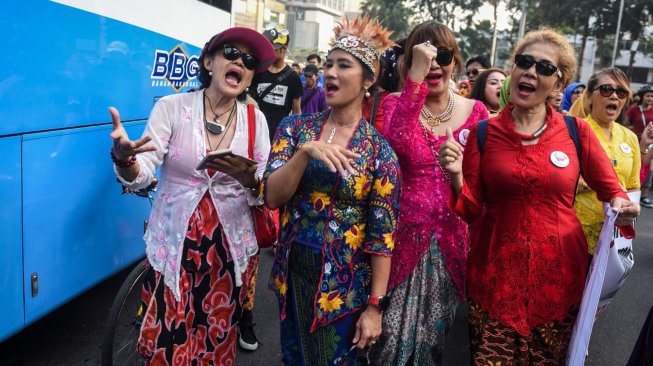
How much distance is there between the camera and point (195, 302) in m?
2.57

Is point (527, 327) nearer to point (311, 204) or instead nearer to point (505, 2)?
point (311, 204)

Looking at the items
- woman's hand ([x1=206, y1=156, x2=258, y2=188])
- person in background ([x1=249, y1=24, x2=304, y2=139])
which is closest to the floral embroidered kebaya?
woman's hand ([x1=206, y1=156, x2=258, y2=188])

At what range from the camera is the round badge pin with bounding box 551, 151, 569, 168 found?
2.31m

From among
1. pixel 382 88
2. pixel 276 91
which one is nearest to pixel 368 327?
pixel 382 88

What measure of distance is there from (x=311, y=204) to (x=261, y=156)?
61 cm

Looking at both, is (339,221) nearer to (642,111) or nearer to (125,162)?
(125,162)

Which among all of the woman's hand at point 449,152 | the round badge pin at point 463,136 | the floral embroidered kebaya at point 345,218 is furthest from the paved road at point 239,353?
the woman's hand at point 449,152

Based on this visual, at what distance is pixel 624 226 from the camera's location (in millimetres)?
2330

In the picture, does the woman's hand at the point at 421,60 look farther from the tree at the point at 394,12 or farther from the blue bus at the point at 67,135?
the tree at the point at 394,12

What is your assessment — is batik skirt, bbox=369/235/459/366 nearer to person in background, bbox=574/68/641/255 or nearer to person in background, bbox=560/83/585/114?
person in background, bbox=574/68/641/255

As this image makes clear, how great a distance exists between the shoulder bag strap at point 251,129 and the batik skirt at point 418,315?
1000 millimetres

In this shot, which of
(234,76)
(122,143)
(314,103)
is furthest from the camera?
(314,103)

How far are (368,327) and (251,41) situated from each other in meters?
1.48

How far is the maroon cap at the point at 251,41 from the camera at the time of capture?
8.38ft
